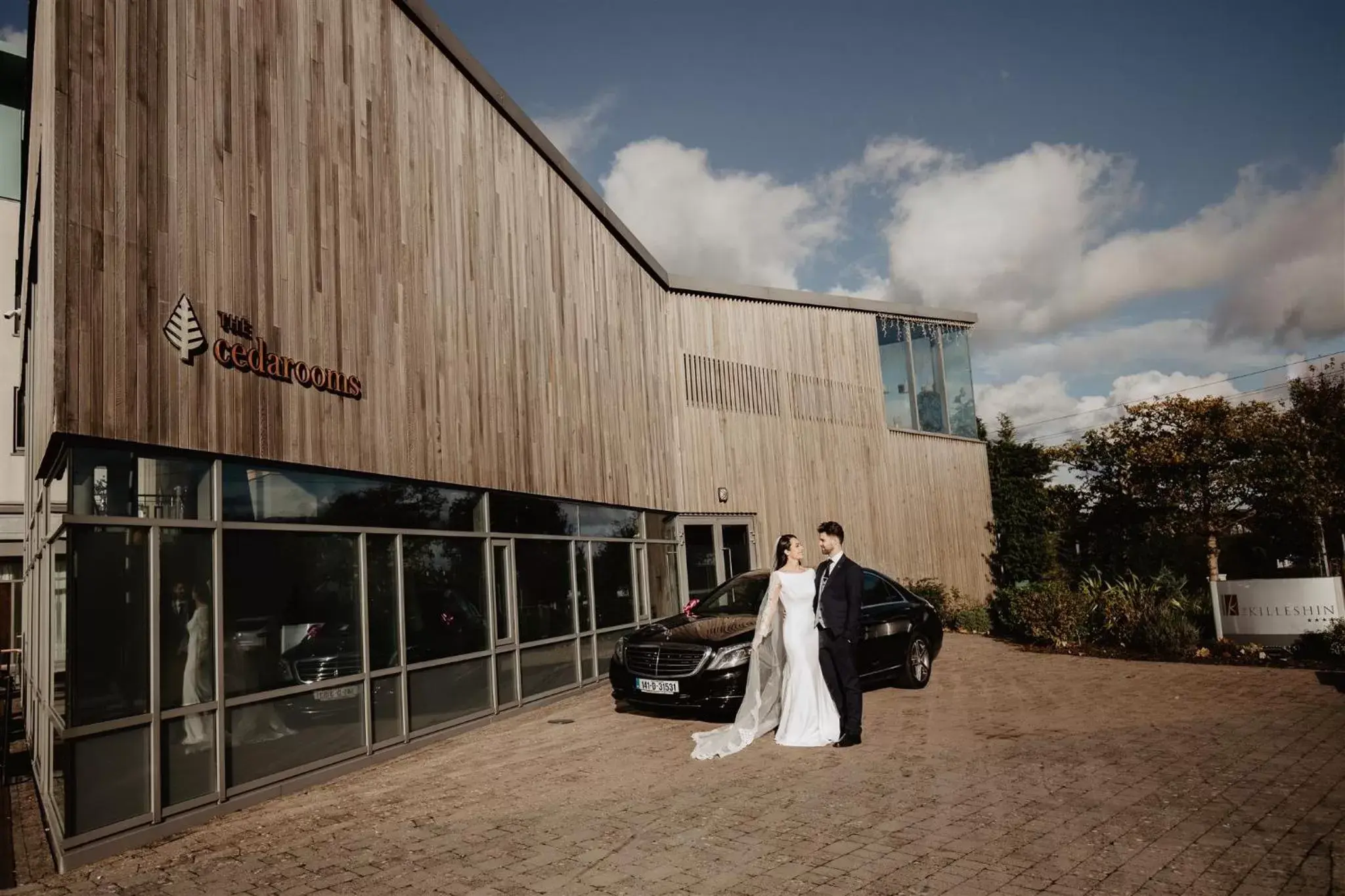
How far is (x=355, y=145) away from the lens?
361 inches

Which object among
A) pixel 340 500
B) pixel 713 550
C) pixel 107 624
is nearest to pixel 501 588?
pixel 340 500

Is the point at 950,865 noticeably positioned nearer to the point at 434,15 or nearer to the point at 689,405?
the point at 434,15

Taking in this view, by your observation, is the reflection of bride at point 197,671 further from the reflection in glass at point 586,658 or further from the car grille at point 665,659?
the reflection in glass at point 586,658

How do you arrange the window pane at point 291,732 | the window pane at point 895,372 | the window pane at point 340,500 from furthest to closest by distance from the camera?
the window pane at point 895,372
the window pane at point 340,500
the window pane at point 291,732

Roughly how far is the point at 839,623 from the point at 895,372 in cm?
1502

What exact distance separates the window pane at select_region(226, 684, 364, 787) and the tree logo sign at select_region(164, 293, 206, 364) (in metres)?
2.78

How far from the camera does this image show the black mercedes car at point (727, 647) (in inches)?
362

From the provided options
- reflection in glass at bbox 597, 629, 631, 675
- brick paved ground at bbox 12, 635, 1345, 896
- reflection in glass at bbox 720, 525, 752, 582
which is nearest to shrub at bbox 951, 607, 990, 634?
reflection in glass at bbox 720, 525, 752, 582

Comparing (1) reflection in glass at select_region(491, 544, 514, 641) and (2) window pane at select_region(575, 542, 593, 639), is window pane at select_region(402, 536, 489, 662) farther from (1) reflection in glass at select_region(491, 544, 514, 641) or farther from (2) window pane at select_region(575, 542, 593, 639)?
(2) window pane at select_region(575, 542, 593, 639)

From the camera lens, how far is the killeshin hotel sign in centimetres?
672

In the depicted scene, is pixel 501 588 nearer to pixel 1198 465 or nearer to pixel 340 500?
pixel 340 500

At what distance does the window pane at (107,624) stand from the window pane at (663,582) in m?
10.2

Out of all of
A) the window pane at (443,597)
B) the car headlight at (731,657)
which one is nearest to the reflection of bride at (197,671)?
the window pane at (443,597)

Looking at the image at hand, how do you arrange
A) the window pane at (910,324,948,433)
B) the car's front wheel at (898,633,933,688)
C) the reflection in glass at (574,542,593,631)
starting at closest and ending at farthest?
the car's front wheel at (898,633,933,688) < the reflection in glass at (574,542,593,631) < the window pane at (910,324,948,433)
